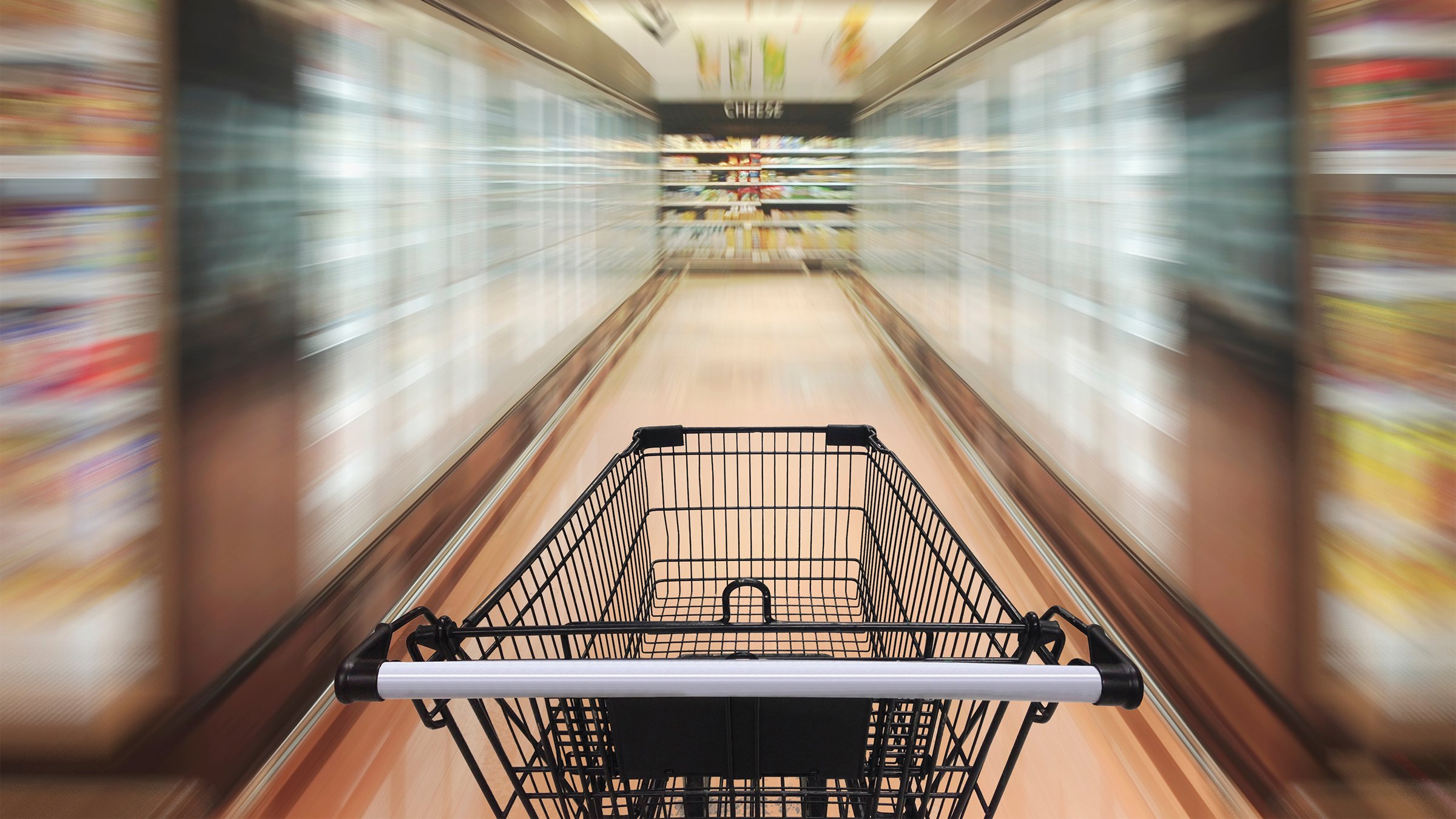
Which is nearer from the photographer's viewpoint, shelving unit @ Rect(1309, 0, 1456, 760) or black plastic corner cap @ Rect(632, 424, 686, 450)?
shelving unit @ Rect(1309, 0, 1456, 760)

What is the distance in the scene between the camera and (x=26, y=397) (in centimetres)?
118

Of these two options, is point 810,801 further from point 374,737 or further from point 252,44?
point 252,44

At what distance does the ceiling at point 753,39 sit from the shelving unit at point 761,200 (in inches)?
38.5

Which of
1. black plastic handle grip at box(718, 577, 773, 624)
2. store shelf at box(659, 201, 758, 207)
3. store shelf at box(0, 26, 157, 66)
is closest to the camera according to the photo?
black plastic handle grip at box(718, 577, 773, 624)

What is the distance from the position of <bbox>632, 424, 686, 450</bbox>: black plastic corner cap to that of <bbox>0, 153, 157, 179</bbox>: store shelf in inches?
34.1

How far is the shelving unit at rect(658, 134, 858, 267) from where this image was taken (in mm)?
13969

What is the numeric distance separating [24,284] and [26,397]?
154 mm

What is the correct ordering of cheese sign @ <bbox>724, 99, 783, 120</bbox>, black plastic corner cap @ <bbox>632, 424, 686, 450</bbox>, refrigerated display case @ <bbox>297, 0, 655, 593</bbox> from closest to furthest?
black plastic corner cap @ <bbox>632, 424, 686, 450</bbox>
refrigerated display case @ <bbox>297, 0, 655, 593</bbox>
cheese sign @ <bbox>724, 99, 783, 120</bbox>

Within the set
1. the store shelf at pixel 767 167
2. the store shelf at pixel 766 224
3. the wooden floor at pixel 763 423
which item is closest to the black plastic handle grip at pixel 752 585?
the wooden floor at pixel 763 423

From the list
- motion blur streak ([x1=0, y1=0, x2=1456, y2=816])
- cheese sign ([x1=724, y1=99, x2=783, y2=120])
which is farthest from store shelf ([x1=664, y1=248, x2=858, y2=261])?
motion blur streak ([x1=0, y1=0, x2=1456, y2=816])

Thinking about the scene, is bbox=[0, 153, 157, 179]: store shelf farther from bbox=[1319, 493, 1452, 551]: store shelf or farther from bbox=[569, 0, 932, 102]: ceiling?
bbox=[569, 0, 932, 102]: ceiling

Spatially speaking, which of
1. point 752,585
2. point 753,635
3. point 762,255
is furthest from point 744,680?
point 762,255

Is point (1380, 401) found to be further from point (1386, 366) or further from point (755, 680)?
point (755, 680)

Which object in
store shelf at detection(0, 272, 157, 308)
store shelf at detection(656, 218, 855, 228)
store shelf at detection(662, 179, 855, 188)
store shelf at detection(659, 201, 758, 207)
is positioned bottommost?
store shelf at detection(0, 272, 157, 308)
